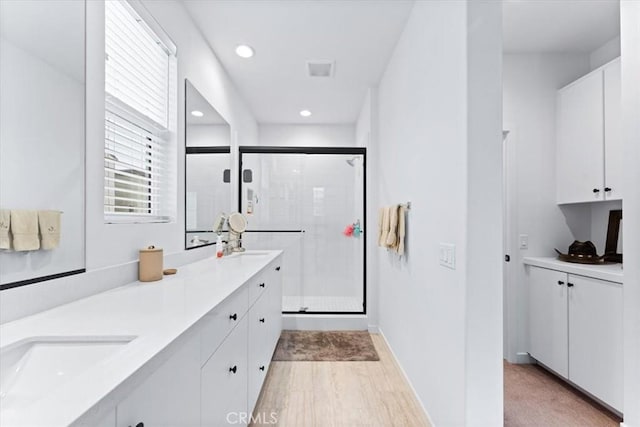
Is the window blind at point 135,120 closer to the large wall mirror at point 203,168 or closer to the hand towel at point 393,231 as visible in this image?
the large wall mirror at point 203,168

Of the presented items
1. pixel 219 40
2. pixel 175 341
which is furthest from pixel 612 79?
pixel 175 341

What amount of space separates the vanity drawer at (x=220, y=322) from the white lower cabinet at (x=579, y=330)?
2.23 metres

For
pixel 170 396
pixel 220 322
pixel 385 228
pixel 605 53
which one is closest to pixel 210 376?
pixel 220 322

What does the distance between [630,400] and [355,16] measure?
2.83 m

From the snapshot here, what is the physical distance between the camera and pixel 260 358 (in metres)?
2.12

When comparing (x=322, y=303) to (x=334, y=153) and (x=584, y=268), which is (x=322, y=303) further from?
(x=584, y=268)

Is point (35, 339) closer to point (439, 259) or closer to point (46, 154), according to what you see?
point (46, 154)

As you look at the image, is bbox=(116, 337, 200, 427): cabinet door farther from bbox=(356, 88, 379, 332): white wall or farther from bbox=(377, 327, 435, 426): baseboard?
bbox=(356, 88, 379, 332): white wall

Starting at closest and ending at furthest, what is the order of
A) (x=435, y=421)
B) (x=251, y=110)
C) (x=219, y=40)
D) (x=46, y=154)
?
(x=46, y=154)
(x=435, y=421)
(x=219, y=40)
(x=251, y=110)

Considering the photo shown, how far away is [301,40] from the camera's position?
2764mm

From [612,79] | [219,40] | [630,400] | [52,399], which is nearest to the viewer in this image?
[52,399]

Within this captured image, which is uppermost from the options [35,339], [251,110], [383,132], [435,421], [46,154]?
[251,110]

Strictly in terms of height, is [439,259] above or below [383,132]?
below

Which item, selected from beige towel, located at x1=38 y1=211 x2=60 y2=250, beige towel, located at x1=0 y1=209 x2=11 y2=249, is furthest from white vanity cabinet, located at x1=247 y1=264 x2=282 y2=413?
beige towel, located at x1=0 y1=209 x2=11 y2=249
